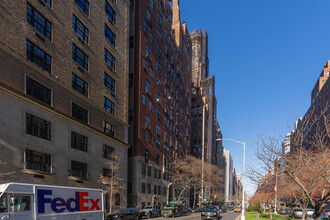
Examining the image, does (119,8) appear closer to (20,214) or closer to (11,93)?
(11,93)

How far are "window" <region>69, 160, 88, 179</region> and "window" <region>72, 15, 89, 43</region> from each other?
16167 mm

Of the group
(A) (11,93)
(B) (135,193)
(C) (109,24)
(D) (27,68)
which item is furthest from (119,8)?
(B) (135,193)

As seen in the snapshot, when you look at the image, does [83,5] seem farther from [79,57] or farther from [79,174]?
[79,174]

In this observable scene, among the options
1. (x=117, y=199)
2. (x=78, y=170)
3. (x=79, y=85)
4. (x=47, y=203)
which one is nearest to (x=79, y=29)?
(x=79, y=85)

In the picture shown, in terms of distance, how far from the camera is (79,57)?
29.1 meters

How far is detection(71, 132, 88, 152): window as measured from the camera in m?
26.8

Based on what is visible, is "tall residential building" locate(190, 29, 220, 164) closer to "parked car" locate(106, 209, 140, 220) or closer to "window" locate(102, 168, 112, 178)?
"window" locate(102, 168, 112, 178)

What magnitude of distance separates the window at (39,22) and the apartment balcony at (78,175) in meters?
15.1

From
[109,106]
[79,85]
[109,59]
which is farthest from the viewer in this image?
[109,59]

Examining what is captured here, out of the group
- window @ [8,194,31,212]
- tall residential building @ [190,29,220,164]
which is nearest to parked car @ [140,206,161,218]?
window @ [8,194,31,212]

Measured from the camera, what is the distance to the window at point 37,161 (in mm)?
20547

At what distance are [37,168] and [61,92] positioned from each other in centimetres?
847

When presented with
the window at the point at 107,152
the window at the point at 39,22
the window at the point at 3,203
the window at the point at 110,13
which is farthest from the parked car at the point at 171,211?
the window at the point at 110,13

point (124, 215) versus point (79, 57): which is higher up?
point (79, 57)
